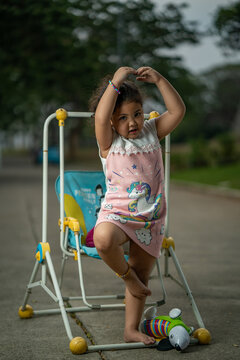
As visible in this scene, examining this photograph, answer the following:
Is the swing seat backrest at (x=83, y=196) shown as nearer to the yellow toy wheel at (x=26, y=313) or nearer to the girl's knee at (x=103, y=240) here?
the yellow toy wheel at (x=26, y=313)

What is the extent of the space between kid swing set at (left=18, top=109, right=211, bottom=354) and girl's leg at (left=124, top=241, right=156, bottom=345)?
0.17ft

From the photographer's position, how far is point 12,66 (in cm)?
1736

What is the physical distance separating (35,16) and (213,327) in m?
10.9

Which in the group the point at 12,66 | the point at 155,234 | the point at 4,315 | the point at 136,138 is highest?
the point at 12,66

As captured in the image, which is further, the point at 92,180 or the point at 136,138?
the point at 92,180

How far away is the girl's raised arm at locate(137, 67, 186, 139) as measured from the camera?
2943 mm

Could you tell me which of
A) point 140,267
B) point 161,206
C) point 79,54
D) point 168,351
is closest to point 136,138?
point 161,206

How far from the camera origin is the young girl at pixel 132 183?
283 cm

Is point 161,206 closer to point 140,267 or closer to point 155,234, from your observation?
point 155,234

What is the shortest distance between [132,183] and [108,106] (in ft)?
1.42

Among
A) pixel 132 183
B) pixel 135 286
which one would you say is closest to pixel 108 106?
pixel 132 183

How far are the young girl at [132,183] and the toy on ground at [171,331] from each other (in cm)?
10

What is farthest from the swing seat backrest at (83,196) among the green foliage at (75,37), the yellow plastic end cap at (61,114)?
the green foliage at (75,37)

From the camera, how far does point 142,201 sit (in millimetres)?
2887
